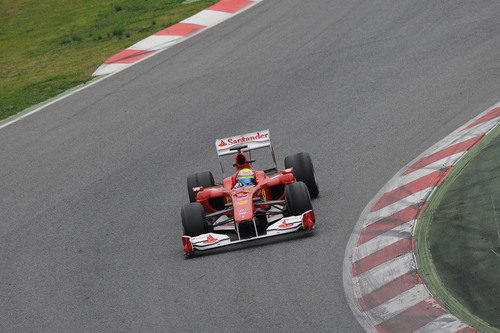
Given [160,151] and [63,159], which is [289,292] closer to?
Answer: [160,151]

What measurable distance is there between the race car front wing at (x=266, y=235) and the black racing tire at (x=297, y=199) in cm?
12

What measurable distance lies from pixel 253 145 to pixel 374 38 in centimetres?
634

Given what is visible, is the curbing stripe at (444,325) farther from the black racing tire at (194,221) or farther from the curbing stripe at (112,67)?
the curbing stripe at (112,67)

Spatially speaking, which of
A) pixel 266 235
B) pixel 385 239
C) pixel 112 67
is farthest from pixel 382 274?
pixel 112 67

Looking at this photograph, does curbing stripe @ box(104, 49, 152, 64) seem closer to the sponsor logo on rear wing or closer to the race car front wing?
the sponsor logo on rear wing

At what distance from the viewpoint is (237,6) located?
20.1 m

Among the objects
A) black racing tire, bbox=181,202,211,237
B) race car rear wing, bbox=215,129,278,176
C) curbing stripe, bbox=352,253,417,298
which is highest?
race car rear wing, bbox=215,129,278,176

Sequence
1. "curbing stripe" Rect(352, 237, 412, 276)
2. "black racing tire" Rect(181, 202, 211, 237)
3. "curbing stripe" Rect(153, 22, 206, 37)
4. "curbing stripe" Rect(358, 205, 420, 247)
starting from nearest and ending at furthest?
"curbing stripe" Rect(352, 237, 412, 276) < "curbing stripe" Rect(358, 205, 420, 247) < "black racing tire" Rect(181, 202, 211, 237) < "curbing stripe" Rect(153, 22, 206, 37)

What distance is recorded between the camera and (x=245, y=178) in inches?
407

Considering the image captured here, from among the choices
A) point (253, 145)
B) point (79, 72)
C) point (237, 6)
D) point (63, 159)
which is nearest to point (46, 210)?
point (63, 159)

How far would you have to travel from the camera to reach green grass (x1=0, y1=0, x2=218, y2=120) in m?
18.0

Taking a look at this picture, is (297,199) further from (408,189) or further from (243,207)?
(408,189)

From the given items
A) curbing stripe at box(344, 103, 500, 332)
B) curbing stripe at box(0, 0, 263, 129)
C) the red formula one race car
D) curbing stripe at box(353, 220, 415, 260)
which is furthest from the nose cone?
curbing stripe at box(0, 0, 263, 129)

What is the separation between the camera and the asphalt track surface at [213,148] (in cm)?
853
